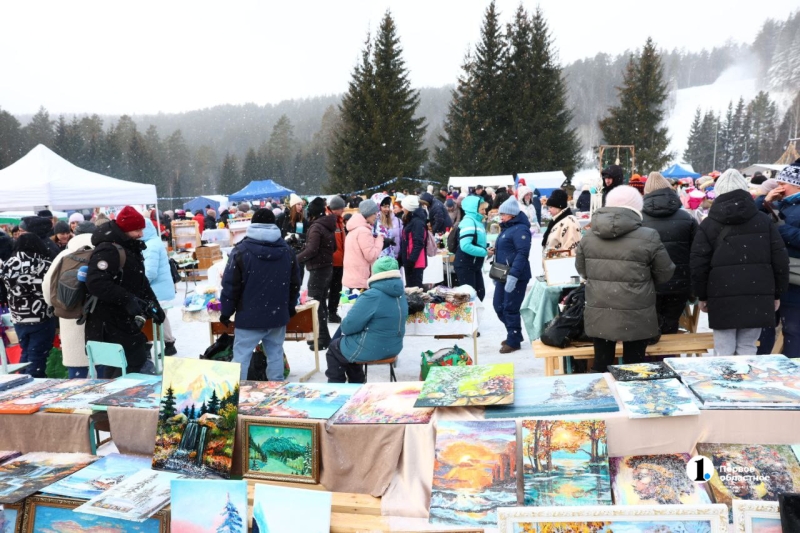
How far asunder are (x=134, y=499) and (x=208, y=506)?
0.34 meters

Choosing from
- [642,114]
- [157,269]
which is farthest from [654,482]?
[642,114]

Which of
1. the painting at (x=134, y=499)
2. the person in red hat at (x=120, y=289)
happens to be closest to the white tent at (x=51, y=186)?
the person in red hat at (x=120, y=289)

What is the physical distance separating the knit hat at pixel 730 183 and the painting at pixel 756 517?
2.78 m

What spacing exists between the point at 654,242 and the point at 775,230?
3.06ft

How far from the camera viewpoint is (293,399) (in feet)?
8.38

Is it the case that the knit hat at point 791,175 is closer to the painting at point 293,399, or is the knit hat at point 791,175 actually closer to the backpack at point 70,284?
the painting at point 293,399

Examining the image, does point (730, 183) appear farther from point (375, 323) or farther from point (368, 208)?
point (368, 208)

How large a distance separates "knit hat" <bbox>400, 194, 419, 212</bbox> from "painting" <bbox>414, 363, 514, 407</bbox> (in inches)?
183

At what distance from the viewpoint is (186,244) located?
49.2 feet

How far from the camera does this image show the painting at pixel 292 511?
1.91 meters

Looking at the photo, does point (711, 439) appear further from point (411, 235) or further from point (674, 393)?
point (411, 235)

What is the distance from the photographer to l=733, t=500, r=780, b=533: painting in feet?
5.01

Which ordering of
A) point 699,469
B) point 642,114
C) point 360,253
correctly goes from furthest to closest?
point 642,114
point 360,253
point 699,469

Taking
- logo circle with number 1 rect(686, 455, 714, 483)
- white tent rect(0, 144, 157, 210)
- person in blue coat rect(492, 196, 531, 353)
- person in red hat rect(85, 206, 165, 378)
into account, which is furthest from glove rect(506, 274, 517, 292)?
white tent rect(0, 144, 157, 210)
